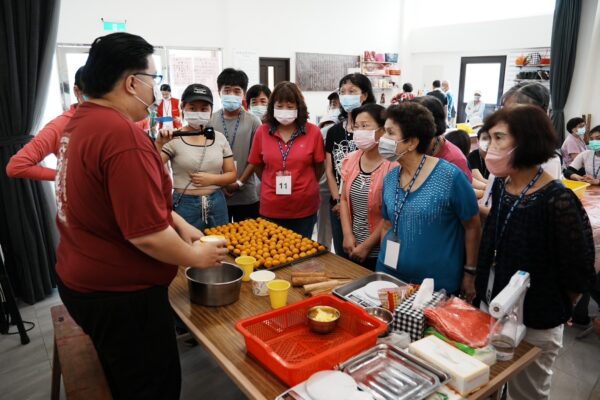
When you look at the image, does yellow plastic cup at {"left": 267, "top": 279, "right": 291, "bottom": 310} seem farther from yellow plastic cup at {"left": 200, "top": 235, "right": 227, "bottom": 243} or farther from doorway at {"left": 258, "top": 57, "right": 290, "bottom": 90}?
doorway at {"left": 258, "top": 57, "right": 290, "bottom": 90}

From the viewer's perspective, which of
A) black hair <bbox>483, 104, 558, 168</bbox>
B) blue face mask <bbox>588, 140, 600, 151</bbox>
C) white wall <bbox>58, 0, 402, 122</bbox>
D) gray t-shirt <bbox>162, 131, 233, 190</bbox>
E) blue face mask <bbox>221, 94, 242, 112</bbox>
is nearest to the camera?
black hair <bbox>483, 104, 558, 168</bbox>

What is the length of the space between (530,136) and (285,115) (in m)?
1.68

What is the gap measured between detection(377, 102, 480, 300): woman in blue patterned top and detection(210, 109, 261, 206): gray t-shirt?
1.47 metres

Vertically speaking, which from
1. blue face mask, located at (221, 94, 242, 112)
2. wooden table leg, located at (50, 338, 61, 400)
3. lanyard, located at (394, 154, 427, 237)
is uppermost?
blue face mask, located at (221, 94, 242, 112)

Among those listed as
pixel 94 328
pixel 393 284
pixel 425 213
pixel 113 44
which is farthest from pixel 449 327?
pixel 113 44

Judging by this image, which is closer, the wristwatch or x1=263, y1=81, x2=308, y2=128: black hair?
the wristwatch

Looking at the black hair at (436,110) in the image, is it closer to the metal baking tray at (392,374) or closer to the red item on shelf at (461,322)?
the red item on shelf at (461,322)

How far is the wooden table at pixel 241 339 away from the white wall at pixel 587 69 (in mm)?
7229

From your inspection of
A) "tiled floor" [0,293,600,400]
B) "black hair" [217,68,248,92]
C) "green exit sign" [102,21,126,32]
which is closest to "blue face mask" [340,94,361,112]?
"black hair" [217,68,248,92]

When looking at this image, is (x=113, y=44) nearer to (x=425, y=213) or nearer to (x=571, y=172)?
(x=425, y=213)

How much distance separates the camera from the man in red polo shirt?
1.28 m

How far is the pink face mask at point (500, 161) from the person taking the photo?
1646mm

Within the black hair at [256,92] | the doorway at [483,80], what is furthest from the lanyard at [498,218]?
the doorway at [483,80]

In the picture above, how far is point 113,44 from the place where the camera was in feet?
4.43
